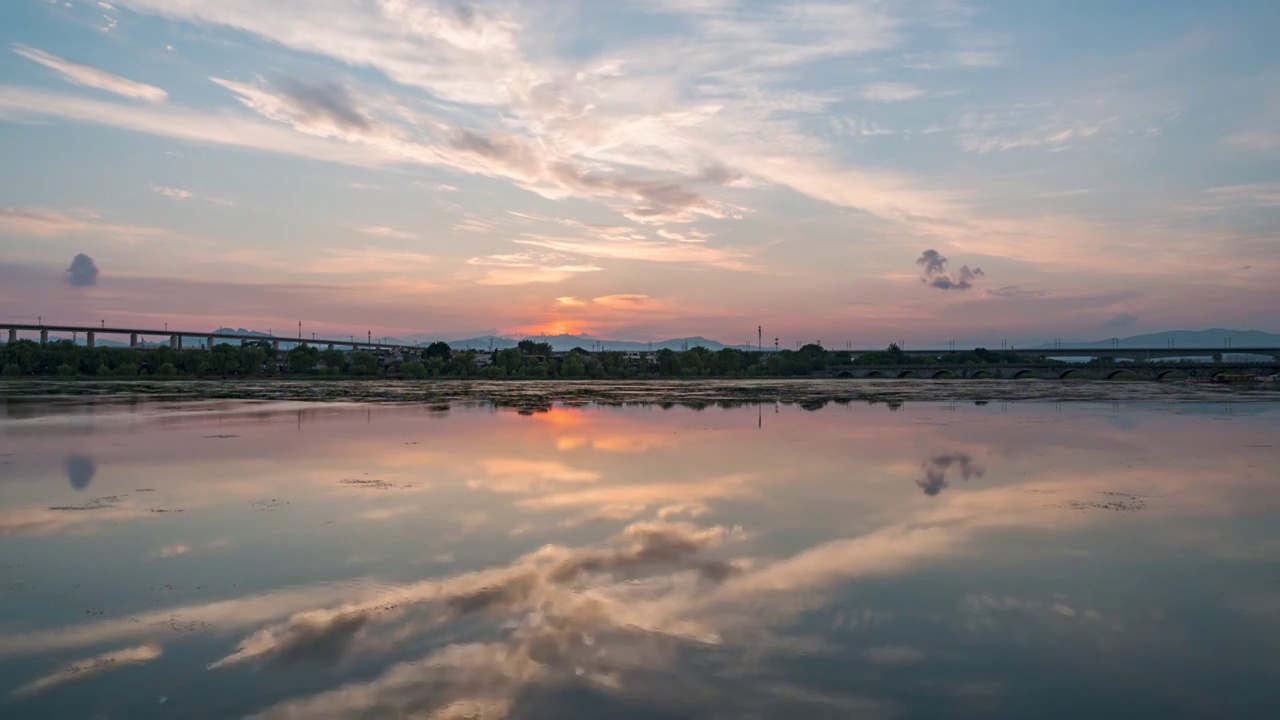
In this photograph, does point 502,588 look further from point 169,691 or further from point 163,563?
point 163,563

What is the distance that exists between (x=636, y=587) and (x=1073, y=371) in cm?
18648

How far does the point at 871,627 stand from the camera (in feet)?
35.5

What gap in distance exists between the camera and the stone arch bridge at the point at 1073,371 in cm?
15200

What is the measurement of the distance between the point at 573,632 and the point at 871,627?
4288 mm

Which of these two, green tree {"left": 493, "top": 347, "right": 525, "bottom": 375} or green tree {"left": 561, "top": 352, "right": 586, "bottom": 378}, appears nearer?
green tree {"left": 493, "top": 347, "right": 525, "bottom": 375}

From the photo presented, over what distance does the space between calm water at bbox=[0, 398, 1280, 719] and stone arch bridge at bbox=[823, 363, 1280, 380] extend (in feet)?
497

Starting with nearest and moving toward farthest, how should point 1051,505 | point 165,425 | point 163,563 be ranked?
point 163,563, point 1051,505, point 165,425

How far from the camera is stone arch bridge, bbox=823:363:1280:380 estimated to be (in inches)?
5984

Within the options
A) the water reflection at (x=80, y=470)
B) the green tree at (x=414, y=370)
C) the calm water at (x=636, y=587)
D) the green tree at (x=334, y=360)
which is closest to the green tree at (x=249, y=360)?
the green tree at (x=334, y=360)

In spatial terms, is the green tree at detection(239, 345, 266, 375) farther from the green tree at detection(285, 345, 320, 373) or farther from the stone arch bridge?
the stone arch bridge

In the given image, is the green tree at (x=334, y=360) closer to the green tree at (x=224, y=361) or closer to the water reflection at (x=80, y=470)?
the green tree at (x=224, y=361)

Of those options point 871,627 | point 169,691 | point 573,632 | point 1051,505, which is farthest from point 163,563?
point 1051,505

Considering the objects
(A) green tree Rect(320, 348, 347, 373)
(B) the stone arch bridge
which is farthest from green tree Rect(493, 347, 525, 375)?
A: (B) the stone arch bridge

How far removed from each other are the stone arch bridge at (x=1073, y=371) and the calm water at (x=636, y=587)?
152m
